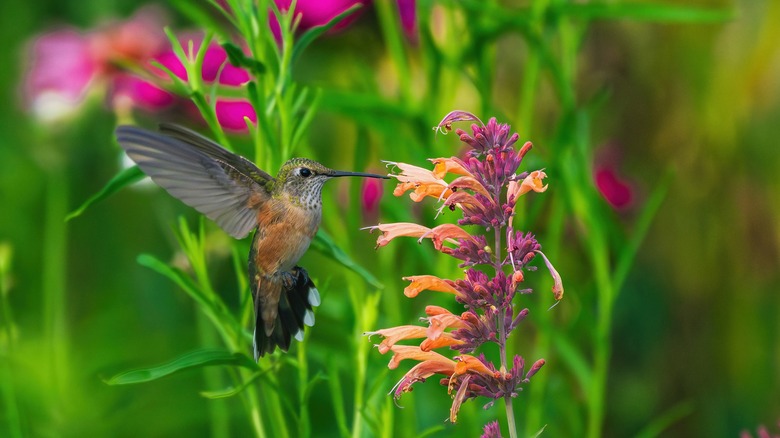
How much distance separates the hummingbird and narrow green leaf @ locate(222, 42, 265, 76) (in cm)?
10

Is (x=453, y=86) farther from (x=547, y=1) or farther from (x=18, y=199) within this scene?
(x=18, y=199)

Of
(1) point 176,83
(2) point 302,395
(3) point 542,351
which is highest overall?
(1) point 176,83

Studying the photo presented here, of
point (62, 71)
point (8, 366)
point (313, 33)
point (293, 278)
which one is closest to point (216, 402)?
point (8, 366)

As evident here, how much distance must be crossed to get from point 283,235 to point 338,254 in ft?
0.38

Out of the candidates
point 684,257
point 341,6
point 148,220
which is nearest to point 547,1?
point 341,6

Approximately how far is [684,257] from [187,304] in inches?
50.7

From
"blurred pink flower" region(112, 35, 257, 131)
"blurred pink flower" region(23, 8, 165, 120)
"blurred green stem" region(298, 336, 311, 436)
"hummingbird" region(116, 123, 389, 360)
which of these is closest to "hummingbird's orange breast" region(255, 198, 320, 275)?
"hummingbird" region(116, 123, 389, 360)

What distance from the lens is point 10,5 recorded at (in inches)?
141

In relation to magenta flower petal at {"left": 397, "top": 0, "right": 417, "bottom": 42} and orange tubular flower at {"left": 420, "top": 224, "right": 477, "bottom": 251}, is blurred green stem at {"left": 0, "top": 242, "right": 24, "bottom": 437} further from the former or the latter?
magenta flower petal at {"left": 397, "top": 0, "right": 417, "bottom": 42}

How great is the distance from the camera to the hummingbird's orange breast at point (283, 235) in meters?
1.24

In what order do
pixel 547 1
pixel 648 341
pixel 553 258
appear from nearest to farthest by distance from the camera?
pixel 553 258, pixel 547 1, pixel 648 341

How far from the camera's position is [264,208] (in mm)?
1326

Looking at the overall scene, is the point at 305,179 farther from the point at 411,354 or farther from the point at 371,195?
the point at 371,195

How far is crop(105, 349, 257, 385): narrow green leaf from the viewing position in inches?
41.3
